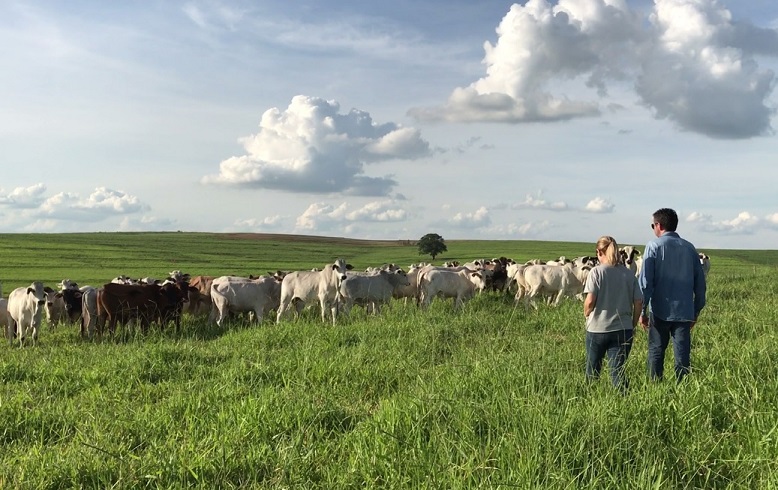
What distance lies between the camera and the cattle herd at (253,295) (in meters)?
17.0

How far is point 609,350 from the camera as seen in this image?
7.34 m

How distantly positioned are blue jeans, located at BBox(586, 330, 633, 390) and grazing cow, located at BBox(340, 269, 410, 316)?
36.3ft

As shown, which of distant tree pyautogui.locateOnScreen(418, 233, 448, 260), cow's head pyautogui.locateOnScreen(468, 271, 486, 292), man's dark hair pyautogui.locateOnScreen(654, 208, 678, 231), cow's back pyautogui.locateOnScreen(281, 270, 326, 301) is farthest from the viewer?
distant tree pyautogui.locateOnScreen(418, 233, 448, 260)

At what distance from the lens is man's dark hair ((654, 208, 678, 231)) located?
7727mm

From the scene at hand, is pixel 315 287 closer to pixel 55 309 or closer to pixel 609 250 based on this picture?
pixel 55 309

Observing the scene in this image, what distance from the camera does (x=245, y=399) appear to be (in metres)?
7.30

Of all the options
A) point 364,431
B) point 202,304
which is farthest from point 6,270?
point 364,431

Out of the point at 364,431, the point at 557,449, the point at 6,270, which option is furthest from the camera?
the point at 6,270

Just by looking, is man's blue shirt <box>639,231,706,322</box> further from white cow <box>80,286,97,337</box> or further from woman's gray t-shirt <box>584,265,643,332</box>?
white cow <box>80,286,97,337</box>

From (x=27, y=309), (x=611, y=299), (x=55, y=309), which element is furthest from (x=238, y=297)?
(x=611, y=299)

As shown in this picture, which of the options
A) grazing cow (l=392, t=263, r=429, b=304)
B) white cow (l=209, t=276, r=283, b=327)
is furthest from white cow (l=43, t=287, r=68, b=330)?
grazing cow (l=392, t=263, r=429, b=304)

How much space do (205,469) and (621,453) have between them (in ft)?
11.4

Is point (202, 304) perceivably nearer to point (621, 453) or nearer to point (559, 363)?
point (559, 363)

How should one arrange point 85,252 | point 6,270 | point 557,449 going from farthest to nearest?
point 85,252 < point 6,270 < point 557,449
